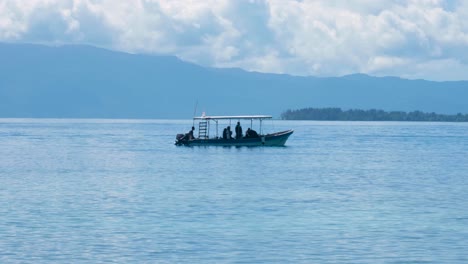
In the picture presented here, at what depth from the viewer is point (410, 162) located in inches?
3083

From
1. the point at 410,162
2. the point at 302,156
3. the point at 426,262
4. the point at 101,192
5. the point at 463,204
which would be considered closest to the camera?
the point at 426,262

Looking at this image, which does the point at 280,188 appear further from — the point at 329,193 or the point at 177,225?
the point at 177,225

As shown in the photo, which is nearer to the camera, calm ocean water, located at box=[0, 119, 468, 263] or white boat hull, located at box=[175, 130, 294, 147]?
calm ocean water, located at box=[0, 119, 468, 263]

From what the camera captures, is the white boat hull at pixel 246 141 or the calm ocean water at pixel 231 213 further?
the white boat hull at pixel 246 141

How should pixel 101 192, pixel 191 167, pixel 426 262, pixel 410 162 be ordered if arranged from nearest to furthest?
pixel 426 262
pixel 101 192
pixel 191 167
pixel 410 162

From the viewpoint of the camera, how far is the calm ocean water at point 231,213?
95.9 ft

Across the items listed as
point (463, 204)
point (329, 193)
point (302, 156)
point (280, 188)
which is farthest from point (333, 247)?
point (302, 156)

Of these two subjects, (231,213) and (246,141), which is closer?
(231,213)

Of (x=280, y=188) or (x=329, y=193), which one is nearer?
(x=329, y=193)

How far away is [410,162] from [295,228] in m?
45.9

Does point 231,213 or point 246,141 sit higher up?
point 246,141

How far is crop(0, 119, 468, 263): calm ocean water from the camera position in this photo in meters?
29.2

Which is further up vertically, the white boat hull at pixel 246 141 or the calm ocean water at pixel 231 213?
the white boat hull at pixel 246 141

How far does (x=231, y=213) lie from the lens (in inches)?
1515
